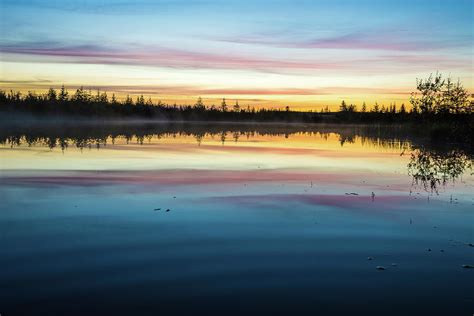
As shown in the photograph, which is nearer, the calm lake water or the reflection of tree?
the calm lake water

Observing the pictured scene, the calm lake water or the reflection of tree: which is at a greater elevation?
the reflection of tree

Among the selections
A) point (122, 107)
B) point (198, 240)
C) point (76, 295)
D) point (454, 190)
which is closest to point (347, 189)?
point (454, 190)

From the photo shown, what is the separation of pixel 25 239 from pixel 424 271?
21.7ft

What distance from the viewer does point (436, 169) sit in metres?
21.2

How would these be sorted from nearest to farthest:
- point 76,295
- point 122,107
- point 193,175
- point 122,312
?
point 122,312
point 76,295
point 193,175
point 122,107

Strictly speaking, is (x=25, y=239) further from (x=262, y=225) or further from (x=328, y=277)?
(x=328, y=277)

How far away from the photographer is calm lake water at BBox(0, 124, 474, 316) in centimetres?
611

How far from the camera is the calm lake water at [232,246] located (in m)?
6.11

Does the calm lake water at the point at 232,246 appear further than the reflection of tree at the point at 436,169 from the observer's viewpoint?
No

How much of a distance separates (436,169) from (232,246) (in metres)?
15.4

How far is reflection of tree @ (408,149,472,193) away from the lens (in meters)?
17.4

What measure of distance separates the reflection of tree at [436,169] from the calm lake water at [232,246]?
0.37m

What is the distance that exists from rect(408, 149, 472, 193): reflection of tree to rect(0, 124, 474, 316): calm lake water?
37cm

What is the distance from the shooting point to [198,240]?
880 cm
